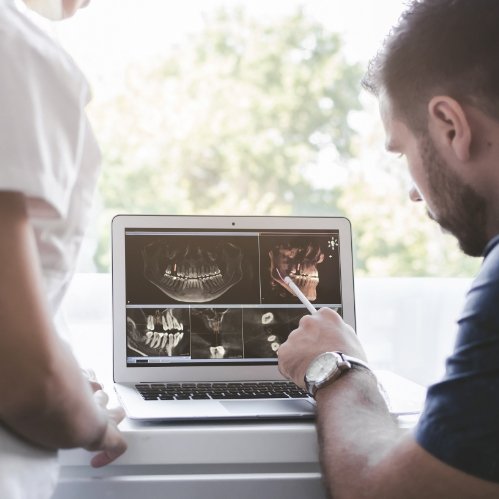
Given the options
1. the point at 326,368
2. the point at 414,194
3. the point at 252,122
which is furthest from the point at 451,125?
the point at 252,122

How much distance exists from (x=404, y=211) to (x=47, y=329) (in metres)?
7.12

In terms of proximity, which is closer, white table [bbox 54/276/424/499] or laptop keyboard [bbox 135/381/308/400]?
white table [bbox 54/276/424/499]

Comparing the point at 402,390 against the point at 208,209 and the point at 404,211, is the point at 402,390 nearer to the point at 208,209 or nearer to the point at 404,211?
the point at 404,211

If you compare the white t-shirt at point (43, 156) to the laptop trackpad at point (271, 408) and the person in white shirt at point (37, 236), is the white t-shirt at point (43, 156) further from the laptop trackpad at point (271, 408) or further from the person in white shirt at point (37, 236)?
the laptop trackpad at point (271, 408)

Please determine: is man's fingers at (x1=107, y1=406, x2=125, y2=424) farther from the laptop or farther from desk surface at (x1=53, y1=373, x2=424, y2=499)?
the laptop

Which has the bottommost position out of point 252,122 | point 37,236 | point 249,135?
point 37,236

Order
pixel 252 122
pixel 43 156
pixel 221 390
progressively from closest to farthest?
pixel 43 156 → pixel 221 390 → pixel 252 122

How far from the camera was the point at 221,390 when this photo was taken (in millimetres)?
1294

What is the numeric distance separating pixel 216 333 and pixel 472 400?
67cm

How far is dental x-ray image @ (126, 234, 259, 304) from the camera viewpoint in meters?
1.40

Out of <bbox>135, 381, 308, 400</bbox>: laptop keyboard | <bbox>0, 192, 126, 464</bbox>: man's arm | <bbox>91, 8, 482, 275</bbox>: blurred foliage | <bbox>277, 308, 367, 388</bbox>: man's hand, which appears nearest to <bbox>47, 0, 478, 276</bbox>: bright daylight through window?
<bbox>91, 8, 482, 275</bbox>: blurred foliage

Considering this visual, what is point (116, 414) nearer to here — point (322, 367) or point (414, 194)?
point (322, 367)

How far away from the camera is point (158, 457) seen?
3.29 feet

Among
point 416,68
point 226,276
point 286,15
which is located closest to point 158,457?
point 226,276
